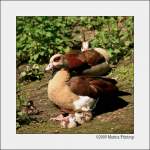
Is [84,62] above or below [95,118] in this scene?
above

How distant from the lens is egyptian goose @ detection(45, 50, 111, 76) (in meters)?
9.16

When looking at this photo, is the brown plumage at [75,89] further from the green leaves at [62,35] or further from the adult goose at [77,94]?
the green leaves at [62,35]

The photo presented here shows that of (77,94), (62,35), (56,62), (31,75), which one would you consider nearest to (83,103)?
(77,94)

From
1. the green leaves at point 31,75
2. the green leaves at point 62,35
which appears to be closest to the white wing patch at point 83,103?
the green leaves at point 31,75

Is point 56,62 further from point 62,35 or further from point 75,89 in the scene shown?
point 62,35

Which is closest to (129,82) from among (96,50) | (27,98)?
(96,50)

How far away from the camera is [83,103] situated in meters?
8.65

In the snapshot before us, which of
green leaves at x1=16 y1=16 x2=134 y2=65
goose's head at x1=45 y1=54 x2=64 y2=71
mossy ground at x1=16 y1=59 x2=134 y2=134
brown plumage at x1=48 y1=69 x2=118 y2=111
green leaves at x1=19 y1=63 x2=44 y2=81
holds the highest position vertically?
green leaves at x1=16 y1=16 x2=134 y2=65

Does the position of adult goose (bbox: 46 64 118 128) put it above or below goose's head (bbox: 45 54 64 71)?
below

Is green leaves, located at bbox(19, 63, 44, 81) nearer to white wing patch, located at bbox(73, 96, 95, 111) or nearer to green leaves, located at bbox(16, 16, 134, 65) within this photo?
green leaves, located at bbox(16, 16, 134, 65)

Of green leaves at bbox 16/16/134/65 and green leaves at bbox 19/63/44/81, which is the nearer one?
green leaves at bbox 19/63/44/81

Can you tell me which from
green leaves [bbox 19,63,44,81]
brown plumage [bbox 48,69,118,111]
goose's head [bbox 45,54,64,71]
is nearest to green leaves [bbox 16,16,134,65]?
green leaves [bbox 19,63,44,81]

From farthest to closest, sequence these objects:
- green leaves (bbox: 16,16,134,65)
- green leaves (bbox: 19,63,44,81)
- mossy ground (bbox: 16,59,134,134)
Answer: green leaves (bbox: 16,16,134,65) → green leaves (bbox: 19,63,44,81) → mossy ground (bbox: 16,59,134,134)

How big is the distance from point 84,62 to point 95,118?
1.41 meters
